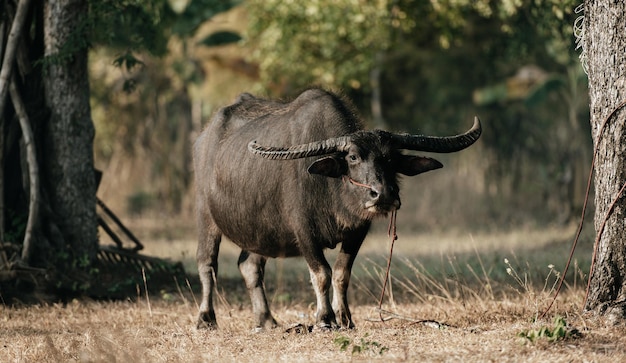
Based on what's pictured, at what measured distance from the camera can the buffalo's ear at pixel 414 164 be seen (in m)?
8.65

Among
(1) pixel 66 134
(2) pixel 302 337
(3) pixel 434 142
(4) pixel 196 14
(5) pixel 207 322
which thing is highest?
(4) pixel 196 14

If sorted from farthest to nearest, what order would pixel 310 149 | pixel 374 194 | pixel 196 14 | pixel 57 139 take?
pixel 196 14 < pixel 57 139 < pixel 310 149 < pixel 374 194

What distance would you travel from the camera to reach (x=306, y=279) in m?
13.4

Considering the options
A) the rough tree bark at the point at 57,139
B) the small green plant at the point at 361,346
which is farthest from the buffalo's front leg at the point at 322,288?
the rough tree bark at the point at 57,139

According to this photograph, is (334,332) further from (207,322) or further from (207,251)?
(207,251)

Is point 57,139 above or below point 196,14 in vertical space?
below

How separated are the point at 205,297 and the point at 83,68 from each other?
379 centimetres

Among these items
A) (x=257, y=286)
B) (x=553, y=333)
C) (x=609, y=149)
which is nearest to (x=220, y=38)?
(x=257, y=286)

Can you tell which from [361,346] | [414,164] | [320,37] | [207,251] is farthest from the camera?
[320,37]

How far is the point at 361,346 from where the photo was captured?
285 inches

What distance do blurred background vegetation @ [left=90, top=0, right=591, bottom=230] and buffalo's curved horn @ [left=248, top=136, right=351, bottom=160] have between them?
9.34 m

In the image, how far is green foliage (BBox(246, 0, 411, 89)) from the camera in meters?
19.5

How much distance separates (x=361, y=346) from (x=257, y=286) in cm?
257

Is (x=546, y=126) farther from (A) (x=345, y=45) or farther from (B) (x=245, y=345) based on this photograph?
(B) (x=245, y=345)
